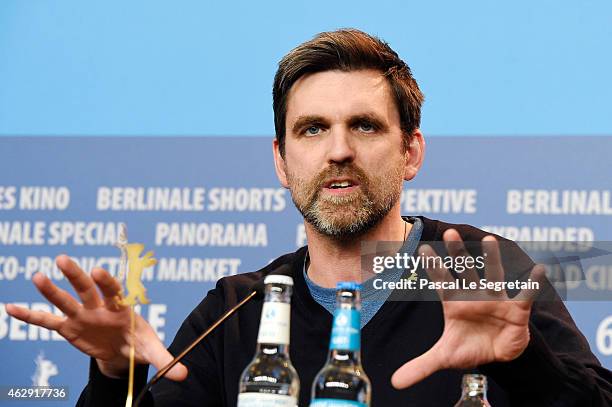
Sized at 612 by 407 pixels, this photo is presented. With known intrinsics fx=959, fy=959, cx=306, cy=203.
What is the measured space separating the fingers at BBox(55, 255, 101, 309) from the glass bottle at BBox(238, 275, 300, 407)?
26 centimetres

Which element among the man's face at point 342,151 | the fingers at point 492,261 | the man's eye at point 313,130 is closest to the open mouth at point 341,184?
the man's face at point 342,151

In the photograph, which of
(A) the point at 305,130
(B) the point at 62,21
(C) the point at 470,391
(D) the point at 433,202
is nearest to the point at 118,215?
(B) the point at 62,21

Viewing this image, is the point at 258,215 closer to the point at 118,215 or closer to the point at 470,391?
the point at 118,215

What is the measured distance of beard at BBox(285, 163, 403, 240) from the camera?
6.44 ft

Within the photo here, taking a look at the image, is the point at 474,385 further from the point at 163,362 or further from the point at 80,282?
the point at 80,282

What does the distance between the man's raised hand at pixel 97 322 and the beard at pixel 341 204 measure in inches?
26.4

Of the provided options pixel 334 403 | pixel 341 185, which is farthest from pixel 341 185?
pixel 334 403

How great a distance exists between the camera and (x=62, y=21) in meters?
3.22

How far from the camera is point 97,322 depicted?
1315mm

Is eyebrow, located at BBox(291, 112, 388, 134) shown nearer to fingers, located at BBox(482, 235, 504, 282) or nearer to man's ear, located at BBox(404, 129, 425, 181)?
man's ear, located at BBox(404, 129, 425, 181)

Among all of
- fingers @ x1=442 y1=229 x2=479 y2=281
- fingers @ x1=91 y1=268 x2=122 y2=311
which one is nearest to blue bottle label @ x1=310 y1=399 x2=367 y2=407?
fingers @ x1=442 y1=229 x2=479 y2=281

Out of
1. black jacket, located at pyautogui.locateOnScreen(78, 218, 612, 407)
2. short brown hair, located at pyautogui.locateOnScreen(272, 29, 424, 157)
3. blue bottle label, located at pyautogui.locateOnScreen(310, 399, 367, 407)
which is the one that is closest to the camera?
blue bottle label, located at pyautogui.locateOnScreen(310, 399, 367, 407)

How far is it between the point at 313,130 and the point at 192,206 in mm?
1045

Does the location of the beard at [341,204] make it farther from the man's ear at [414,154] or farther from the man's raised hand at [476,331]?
the man's raised hand at [476,331]
